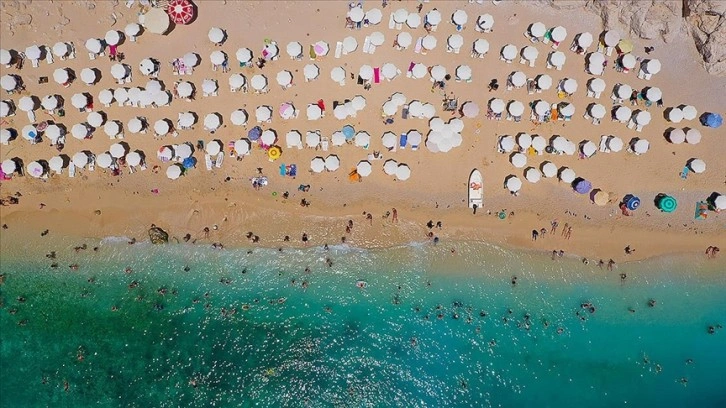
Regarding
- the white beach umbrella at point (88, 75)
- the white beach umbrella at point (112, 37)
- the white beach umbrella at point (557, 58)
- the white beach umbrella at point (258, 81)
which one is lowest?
the white beach umbrella at point (258, 81)

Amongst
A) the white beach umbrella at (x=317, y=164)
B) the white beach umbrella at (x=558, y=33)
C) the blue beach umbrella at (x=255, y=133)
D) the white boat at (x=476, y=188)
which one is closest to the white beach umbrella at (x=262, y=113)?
the blue beach umbrella at (x=255, y=133)

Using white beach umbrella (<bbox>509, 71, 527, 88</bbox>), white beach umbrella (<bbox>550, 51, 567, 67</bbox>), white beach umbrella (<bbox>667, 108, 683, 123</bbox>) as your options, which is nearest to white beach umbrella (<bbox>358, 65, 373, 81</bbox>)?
white beach umbrella (<bbox>509, 71, 527, 88</bbox>)

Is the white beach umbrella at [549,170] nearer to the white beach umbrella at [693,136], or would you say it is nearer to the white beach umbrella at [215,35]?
the white beach umbrella at [693,136]

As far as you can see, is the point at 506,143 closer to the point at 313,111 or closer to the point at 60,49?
the point at 313,111

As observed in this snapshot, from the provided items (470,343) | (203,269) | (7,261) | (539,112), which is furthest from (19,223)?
(539,112)

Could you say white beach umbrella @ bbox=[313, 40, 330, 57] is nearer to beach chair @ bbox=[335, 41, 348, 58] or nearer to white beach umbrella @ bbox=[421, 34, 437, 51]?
beach chair @ bbox=[335, 41, 348, 58]

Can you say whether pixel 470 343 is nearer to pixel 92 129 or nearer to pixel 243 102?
pixel 243 102

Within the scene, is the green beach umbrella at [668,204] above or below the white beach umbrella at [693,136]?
below

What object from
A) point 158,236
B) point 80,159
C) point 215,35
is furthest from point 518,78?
point 80,159
